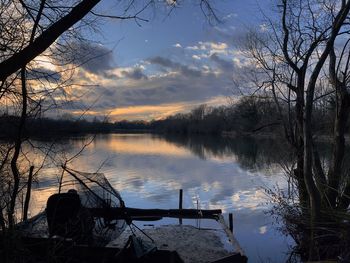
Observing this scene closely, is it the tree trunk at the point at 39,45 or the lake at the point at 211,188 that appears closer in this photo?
the tree trunk at the point at 39,45

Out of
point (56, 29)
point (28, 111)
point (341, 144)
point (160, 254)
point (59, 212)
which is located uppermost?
point (56, 29)

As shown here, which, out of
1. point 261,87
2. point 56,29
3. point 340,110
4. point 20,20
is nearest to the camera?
point 56,29

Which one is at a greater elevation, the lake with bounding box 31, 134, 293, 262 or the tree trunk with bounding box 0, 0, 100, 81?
the tree trunk with bounding box 0, 0, 100, 81

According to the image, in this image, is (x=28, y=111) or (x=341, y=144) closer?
(x=28, y=111)

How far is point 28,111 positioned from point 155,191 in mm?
19856

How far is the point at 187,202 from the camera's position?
78.7 ft

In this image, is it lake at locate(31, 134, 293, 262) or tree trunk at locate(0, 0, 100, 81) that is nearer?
tree trunk at locate(0, 0, 100, 81)

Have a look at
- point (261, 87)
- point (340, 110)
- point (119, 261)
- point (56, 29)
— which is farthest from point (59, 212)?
point (261, 87)

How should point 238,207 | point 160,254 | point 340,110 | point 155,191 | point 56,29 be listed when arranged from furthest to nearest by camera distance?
point 155,191 < point 238,207 < point 340,110 < point 160,254 < point 56,29

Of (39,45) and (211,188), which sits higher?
(39,45)

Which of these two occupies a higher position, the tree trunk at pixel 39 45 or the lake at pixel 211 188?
the tree trunk at pixel 39 45

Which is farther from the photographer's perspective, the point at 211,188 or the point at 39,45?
the point at 211,188

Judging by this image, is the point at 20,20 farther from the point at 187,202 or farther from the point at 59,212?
the point at 187,202

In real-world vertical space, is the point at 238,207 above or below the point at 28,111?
below
